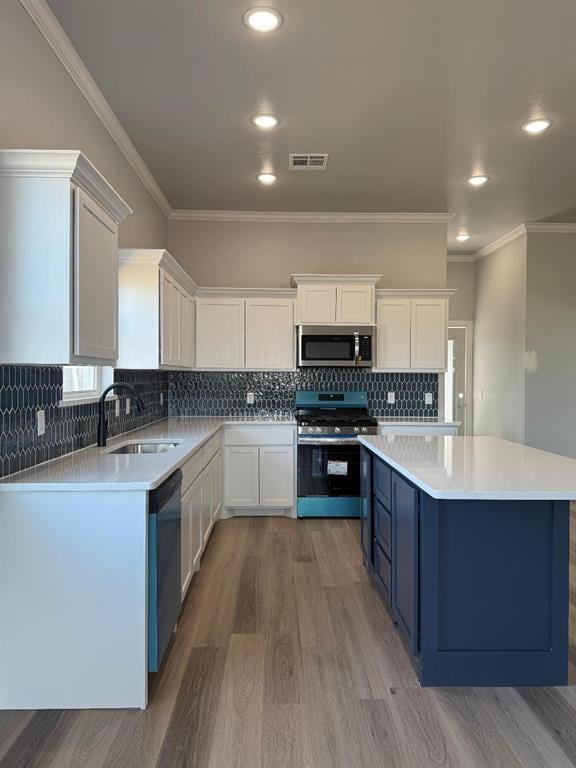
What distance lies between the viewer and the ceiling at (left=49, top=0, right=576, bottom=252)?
2369mm

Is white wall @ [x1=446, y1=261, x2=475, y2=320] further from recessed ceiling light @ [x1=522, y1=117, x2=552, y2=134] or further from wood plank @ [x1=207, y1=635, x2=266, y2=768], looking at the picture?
wood plank @ [x1=207, y1=635, x2=266, y2=768]

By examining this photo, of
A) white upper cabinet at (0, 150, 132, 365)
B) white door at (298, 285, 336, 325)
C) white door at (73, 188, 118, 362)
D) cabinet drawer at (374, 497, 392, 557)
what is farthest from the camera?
white door at (298, 285, 336, 325)

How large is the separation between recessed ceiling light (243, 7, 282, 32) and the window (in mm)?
1861

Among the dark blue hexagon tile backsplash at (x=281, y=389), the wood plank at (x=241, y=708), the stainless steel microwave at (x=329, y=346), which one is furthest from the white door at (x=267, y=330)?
the wood plank at (x=241, y=708)

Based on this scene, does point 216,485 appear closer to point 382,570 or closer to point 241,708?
point 382,570

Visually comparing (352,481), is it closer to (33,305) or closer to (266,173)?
(266,173)

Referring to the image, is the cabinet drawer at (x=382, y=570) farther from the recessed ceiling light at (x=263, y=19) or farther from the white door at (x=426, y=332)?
the recessed ceiling light at (x=263, y=19)

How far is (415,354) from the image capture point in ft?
16.3

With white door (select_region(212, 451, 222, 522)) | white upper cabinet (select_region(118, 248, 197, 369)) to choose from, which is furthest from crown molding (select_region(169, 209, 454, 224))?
white door (select_region(212, 451, 222, 522))

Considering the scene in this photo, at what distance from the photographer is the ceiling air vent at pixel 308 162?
3.81 meters

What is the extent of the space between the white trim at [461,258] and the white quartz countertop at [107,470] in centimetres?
522

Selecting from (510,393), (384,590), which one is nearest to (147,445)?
(384,590)

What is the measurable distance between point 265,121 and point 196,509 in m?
2.54

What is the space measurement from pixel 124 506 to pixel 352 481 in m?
2.94
